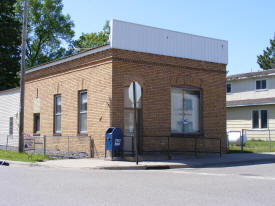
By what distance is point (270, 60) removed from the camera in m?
72.2

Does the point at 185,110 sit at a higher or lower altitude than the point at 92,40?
lower

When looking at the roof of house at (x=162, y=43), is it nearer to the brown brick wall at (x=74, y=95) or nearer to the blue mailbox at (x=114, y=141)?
the brown brick wall at (x=74, y=95)

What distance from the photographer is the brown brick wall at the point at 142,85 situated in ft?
60.8

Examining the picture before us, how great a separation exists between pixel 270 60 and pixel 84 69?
58398 mm

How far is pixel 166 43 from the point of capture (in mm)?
20047

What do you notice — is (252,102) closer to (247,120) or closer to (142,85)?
(247,120)

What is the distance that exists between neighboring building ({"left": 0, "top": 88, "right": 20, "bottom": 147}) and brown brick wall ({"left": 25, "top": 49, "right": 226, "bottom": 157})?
17.4ft

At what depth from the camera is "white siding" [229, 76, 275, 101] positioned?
33250 millimetres

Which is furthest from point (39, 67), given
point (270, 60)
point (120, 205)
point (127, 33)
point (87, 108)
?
point (270, 60)

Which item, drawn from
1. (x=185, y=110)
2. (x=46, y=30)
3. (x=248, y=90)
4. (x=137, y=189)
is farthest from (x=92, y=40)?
(x=137, y=189)

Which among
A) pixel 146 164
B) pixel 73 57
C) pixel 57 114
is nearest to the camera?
pixel 146 164

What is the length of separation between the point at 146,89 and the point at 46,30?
3808 centimetres

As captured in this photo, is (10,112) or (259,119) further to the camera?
(259,119)

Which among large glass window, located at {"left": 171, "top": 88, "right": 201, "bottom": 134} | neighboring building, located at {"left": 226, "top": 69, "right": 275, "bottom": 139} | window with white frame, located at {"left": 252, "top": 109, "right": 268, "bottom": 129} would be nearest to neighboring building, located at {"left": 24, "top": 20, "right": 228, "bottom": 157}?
large glass window, located at {"left": 171, "top": 88, "right": 201, "bottom": 134}
